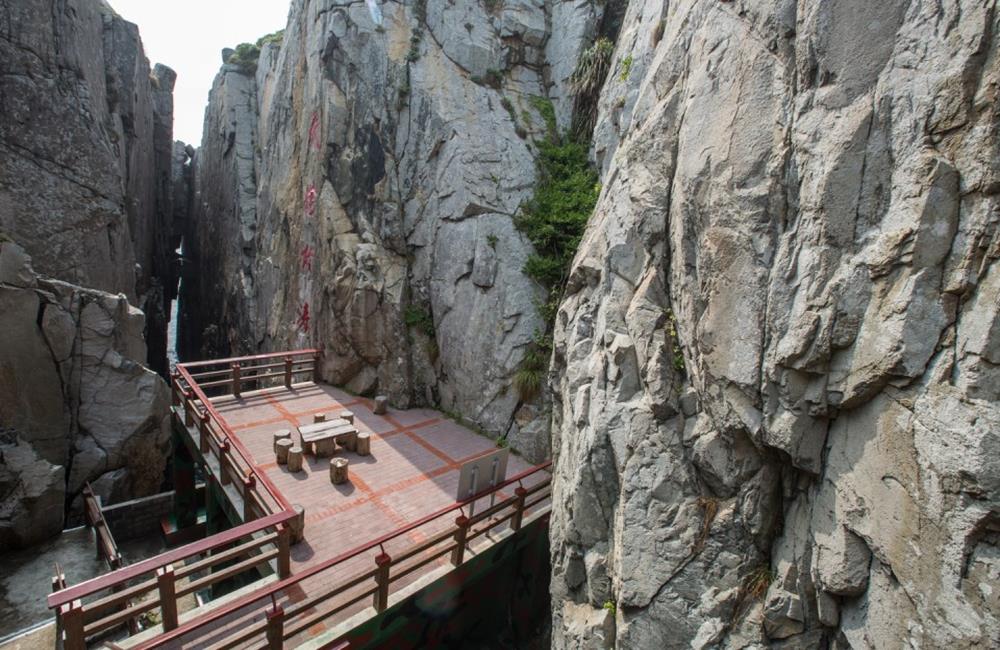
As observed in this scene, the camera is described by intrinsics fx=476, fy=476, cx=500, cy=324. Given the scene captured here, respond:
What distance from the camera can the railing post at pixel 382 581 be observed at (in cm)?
692

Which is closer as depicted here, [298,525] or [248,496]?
[298,525]

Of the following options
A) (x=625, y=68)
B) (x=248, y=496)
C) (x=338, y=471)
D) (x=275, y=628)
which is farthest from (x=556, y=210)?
(x=275, y=628)

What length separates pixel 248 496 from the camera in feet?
28.0

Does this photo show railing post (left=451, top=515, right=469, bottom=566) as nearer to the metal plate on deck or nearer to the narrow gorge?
the metal plate on deck

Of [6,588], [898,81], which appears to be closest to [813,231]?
[898,81]

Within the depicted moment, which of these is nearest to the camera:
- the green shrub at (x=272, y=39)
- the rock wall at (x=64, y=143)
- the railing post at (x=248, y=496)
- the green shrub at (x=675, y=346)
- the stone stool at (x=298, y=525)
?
the green shrub at (x=675, y=346)

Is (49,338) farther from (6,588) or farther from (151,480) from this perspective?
(6,588)

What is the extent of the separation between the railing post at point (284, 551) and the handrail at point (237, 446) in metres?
0.48

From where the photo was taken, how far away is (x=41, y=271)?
15.2 m

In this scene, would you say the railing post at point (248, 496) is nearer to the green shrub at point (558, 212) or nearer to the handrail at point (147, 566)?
the handrail at point (147, 566)

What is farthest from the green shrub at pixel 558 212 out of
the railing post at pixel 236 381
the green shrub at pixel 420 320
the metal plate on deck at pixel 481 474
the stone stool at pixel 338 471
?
the railing post at pixel 236 381

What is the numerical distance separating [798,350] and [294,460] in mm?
9356

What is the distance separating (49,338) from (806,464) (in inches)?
675

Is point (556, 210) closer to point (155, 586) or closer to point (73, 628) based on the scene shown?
point (155, 586)
